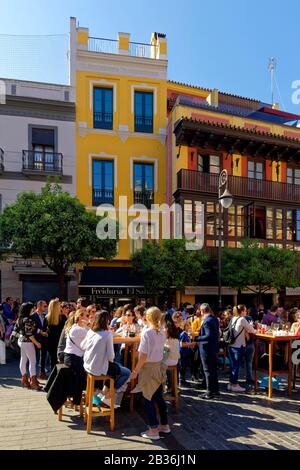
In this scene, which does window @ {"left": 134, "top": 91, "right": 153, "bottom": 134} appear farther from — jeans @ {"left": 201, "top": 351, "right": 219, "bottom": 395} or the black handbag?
the black handbag

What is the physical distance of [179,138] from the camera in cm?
1816

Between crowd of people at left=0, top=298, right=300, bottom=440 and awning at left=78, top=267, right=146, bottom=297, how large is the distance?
6661 mm

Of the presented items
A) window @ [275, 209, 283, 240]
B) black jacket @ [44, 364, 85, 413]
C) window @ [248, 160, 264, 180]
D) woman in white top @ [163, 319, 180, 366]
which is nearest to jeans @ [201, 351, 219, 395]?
woman in white top @ [163, 319, 180, 366]

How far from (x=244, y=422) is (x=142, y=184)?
50.2 ft

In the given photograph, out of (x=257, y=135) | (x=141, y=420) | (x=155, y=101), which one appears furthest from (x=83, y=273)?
(x=141, y=420)

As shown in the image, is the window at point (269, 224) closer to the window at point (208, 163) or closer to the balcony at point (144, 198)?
the window at point (208, 163)

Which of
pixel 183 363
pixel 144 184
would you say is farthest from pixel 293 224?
pixel 183 363

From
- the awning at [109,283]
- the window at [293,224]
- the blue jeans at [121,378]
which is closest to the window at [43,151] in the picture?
the awning at [109,283]

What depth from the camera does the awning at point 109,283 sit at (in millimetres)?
16750

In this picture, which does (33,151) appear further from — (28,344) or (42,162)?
(28,344)

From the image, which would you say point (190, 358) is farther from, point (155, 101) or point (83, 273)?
point (155, 101)

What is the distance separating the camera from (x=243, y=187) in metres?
19.4

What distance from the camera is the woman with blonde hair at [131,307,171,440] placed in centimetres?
488

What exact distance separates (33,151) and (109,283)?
7.40m
